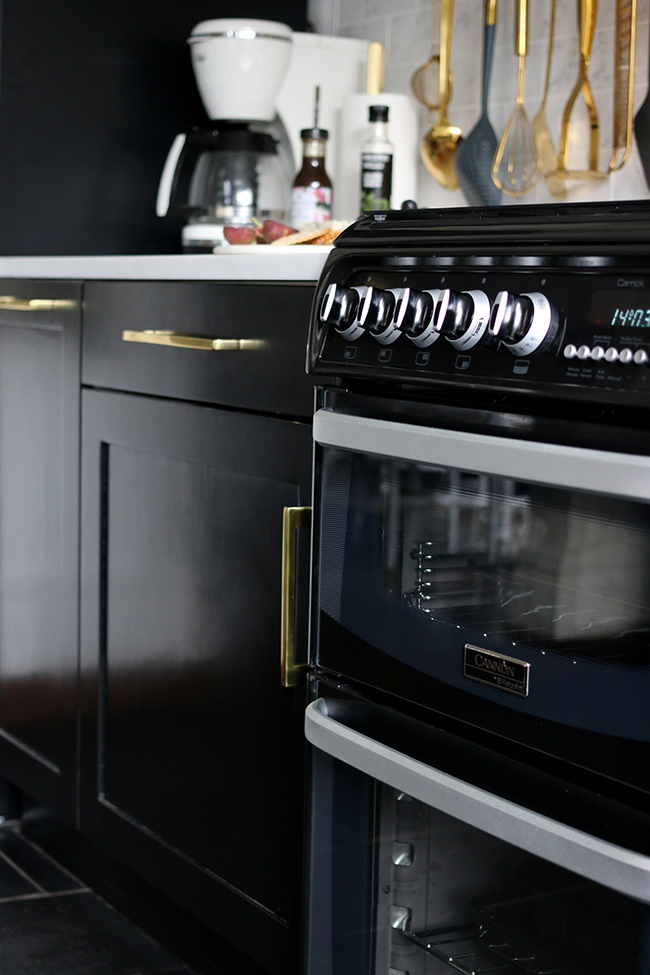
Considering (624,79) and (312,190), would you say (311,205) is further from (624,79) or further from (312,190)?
(624,79)

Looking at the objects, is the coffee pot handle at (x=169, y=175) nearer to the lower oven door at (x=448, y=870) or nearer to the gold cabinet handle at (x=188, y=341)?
the gold cabinet handle at (x=188, y=341)

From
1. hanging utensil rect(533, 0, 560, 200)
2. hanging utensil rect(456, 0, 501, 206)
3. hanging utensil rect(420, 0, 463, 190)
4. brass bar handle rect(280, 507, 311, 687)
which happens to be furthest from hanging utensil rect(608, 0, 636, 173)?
brass bar handle rect(280, 507, 311, 687)

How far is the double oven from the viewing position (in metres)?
0.84

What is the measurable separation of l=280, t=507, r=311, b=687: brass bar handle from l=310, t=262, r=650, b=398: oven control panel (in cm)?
18

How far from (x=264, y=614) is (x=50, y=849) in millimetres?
913

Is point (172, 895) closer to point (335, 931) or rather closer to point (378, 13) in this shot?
point (335, 931)

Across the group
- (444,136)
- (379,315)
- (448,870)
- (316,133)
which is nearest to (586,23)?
(444,136)

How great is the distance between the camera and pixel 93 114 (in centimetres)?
203

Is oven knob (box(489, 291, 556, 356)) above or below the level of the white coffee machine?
below

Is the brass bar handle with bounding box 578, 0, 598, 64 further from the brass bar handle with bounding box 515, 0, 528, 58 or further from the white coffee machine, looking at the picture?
the white coffee machine

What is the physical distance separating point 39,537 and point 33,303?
0.37 meters

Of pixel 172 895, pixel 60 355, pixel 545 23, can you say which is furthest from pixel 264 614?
pixel 545 23

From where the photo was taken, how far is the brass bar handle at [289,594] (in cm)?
123

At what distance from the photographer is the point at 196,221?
2.01 m
